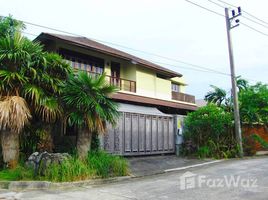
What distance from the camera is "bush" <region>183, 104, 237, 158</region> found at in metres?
17.5

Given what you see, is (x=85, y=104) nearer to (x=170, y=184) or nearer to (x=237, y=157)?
(x=170, y=184)

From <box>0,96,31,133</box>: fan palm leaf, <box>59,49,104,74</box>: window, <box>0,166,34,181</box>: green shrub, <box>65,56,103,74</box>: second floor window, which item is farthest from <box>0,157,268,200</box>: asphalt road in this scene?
<box>59,49,104,74</box>: window

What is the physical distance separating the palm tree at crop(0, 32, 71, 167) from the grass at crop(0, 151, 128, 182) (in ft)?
3.05

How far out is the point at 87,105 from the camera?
11.1 meters

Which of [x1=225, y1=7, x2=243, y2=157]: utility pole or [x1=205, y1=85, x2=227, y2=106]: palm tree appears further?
[x1=205, y1=85, x2=227, y2=106]: palm tree

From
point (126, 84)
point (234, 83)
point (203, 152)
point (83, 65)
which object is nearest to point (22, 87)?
point (83, 65)

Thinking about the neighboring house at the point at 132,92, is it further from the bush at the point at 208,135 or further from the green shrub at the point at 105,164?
the green shrub at the point at 105,164

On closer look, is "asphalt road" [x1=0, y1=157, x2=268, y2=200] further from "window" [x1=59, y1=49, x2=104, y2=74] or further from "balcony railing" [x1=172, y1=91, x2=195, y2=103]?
"balcony railing" [x1=172, y1=91, x2=195, y2=103]

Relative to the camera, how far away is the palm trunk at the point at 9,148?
35.7ft

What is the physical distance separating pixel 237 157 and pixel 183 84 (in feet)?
59.5

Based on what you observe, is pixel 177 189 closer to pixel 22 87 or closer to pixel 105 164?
pixel 105 164

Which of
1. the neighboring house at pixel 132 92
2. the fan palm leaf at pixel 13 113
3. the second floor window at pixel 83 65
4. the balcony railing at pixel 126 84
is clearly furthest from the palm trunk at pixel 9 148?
the balcony railing at pixel 126 84

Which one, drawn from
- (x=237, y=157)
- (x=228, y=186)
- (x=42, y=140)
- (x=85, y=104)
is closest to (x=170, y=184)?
(x=228, y=186)

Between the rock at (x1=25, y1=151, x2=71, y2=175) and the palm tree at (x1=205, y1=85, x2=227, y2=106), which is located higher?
the palm tree at (x1=205, y1=85, x2=227, y2=106)
